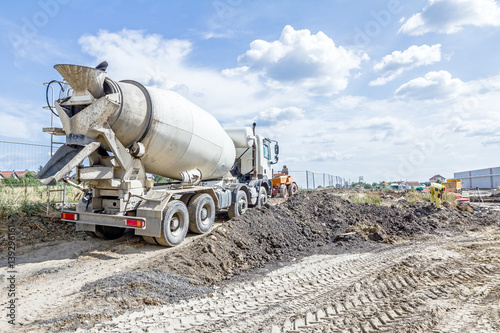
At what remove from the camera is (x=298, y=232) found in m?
8.85

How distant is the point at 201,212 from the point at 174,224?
3.63ft

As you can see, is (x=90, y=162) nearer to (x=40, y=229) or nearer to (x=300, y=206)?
(x=40, y=229)

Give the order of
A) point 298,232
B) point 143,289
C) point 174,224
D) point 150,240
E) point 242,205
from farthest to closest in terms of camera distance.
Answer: point 242,205 → point 298,232 → point 174,224 → point 150,240 → point 143,289

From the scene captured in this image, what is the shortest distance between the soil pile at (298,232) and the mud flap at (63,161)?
8.57ft

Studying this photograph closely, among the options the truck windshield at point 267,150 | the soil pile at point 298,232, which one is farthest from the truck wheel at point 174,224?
the truck windshield at point 267,150

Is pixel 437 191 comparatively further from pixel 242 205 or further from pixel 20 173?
pixel 20 173

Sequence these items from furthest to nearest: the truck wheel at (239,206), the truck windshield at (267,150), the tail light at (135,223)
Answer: the truck windshield at (267,150) < the truck wheel at (239,206) < the tail light at (135,223)

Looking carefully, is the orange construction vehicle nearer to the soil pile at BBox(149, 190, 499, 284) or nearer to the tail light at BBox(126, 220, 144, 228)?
the soil pile at BBox(149, 190, 499, 284)

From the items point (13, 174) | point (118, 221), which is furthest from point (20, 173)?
point (118, 221)

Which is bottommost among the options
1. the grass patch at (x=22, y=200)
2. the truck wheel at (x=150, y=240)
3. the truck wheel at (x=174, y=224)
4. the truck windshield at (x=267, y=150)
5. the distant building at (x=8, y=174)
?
the truck wheel at (x=150, y=240)

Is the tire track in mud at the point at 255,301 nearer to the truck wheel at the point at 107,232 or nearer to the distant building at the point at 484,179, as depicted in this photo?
the truck wheel at the point at 107,232

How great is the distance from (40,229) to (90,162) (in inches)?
126

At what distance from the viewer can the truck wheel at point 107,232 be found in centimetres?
790

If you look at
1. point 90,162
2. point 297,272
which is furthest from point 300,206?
point 90,162
